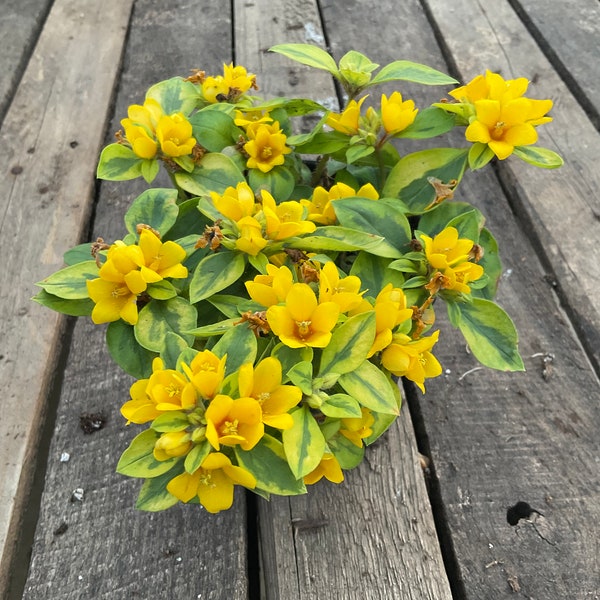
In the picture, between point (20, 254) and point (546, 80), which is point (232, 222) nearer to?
point (20, 254)

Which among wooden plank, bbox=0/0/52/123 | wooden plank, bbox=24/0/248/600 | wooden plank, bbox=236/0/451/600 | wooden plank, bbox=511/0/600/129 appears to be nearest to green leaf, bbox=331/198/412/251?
wooden plank, bbox=236/0/451/600

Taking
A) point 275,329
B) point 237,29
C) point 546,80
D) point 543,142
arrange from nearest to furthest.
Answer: point 275,329 → point 543,142 → point 546,80 → point 237,29

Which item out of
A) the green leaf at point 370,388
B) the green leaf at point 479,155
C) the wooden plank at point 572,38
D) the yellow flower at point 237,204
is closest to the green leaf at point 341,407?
the green leaf at point 370,388

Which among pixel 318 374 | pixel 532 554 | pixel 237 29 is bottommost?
pixel 532 554

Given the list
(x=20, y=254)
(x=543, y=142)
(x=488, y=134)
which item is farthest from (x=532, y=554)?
(x=20, y=254)

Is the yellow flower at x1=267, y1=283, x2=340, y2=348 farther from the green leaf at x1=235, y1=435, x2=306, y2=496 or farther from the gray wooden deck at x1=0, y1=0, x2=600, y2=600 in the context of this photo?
the gray wooden deck at x1=0, y1=0, x2=600, y2=600

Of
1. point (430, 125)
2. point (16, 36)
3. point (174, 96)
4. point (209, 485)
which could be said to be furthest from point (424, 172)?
point (16, 36)

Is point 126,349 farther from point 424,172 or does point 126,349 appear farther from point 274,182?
point 424,172
